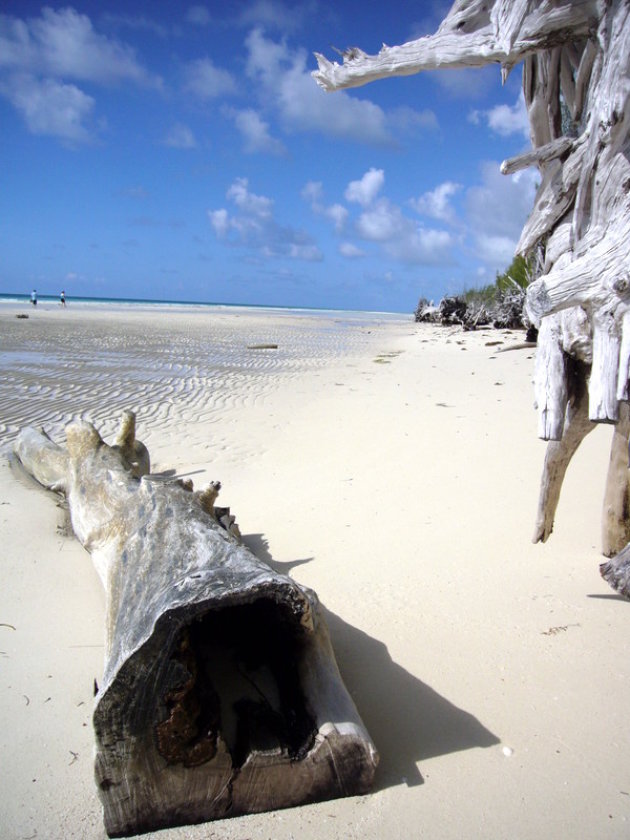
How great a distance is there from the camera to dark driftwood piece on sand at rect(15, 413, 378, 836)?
1.78 meters

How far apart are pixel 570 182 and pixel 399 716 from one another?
280 cm

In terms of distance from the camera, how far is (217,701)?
6.36 feet

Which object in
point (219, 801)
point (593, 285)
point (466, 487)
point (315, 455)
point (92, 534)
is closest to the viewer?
point (219, 801)

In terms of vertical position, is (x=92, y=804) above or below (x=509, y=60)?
below

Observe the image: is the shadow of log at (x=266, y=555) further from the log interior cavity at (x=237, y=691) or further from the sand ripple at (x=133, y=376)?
the sand ripple at (x=133, y=376)

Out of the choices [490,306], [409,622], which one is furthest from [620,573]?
[490,306]

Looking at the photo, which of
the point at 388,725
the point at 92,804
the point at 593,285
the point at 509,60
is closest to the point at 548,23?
the point at 509,60

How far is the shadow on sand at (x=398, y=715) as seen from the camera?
2133 millimetres

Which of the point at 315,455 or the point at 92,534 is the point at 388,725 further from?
the point at 315,455

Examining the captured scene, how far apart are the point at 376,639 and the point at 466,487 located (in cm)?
251

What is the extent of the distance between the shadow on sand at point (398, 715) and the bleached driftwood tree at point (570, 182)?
1.31 meters

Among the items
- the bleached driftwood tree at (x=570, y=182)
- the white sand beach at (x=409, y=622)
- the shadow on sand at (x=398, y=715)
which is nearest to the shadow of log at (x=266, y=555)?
the white sand beach at (x=409, y=622)

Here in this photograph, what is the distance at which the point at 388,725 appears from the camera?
2303mm

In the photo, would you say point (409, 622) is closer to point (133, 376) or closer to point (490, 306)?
point (133, 376)
